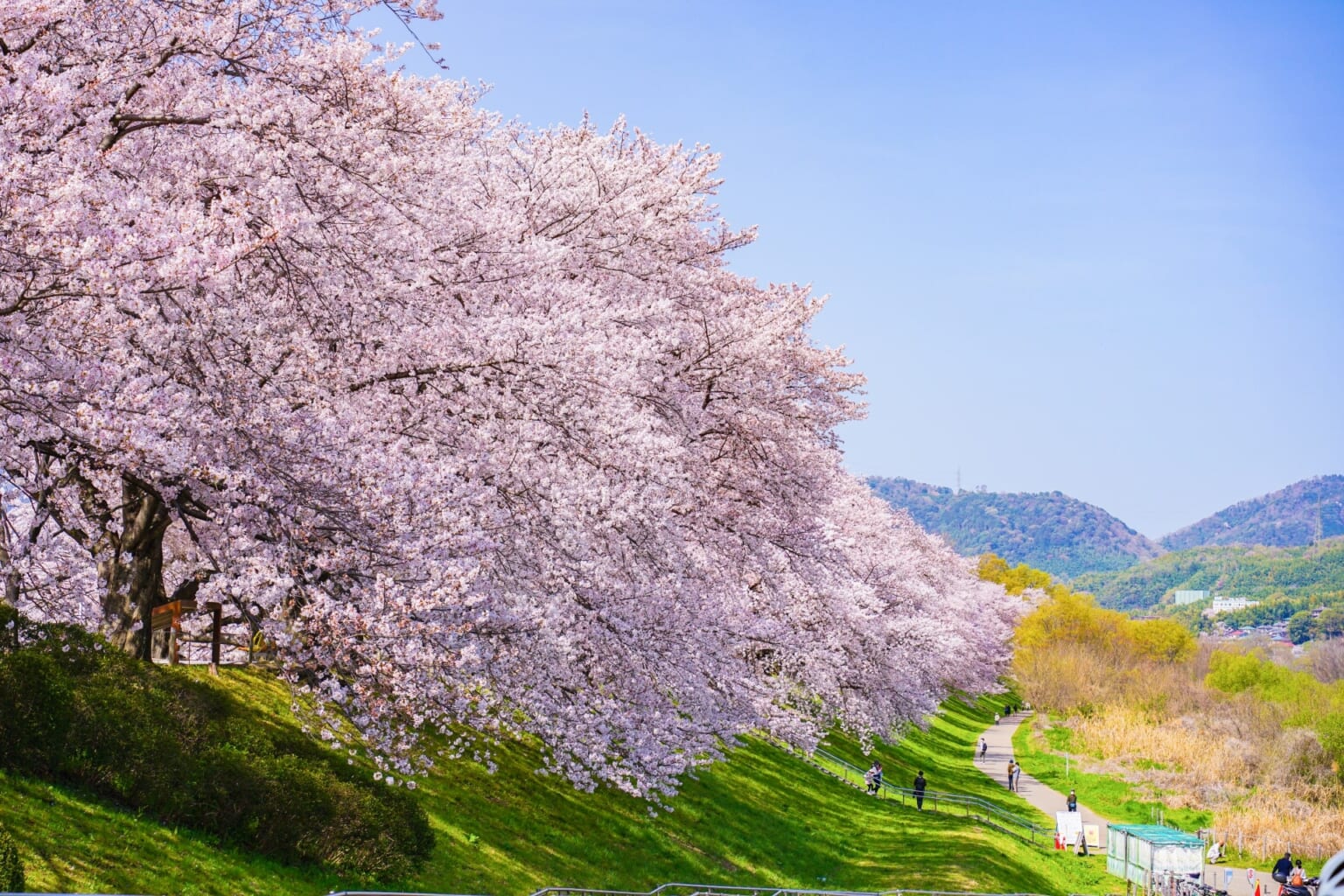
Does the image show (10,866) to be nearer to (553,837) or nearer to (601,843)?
(553,837)

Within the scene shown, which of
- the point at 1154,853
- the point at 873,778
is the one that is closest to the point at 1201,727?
the point at 873,778

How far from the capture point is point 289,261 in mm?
10750

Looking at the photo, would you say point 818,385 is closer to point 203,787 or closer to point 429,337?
point 429,337

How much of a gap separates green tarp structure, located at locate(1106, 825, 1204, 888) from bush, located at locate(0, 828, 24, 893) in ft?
85.2

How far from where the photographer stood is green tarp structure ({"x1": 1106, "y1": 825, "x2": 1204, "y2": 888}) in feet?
89.4

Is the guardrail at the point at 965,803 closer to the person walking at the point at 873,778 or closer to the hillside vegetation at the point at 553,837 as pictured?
the person walking at the point at 873,778

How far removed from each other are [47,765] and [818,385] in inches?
566

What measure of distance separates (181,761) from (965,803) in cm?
2873

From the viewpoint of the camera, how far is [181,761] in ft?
35.8

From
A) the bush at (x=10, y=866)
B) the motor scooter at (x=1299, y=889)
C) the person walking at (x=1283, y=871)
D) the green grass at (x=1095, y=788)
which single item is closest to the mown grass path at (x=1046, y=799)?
the green grass at (x=1095, y=788)

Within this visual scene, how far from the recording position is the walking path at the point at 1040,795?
1164 inches

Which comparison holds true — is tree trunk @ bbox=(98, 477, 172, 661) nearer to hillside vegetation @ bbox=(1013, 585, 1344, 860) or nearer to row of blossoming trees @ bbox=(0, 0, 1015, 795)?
row of blossoming trees @ bbox=(0, 0, 1015, 795)

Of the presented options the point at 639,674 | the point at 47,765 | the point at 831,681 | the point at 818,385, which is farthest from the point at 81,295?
the point at 831,681

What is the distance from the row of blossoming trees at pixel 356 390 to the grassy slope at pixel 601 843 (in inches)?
67.9
